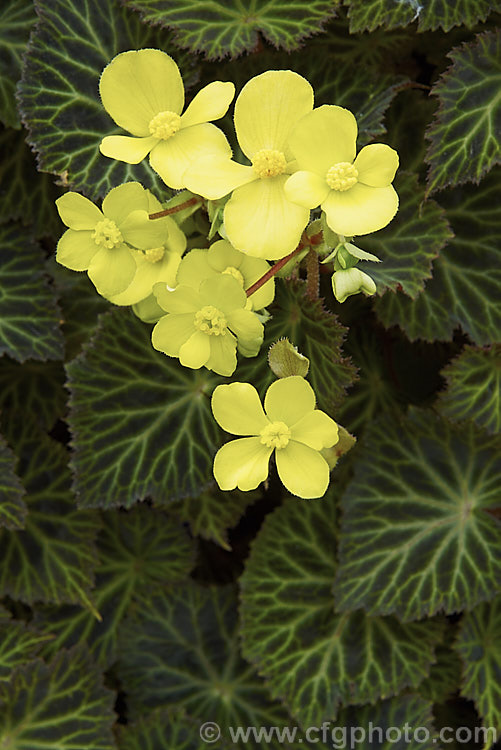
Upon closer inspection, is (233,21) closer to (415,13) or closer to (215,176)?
(415,13)

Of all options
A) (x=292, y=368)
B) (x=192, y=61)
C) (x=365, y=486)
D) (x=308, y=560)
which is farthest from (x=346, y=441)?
(x=192, y=61)

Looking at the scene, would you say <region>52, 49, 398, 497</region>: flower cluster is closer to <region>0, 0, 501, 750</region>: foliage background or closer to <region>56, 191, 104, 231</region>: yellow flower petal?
<region>56, 191, 104, 231</region>: yellow flower petal

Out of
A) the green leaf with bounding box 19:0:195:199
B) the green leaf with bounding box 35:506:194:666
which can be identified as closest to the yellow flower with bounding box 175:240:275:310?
the green leaf with bounding box 19:0:195:199

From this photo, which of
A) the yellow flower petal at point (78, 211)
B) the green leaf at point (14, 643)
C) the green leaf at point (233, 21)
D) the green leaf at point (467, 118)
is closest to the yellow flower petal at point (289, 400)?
the yellow flower petal at point (78, 211)

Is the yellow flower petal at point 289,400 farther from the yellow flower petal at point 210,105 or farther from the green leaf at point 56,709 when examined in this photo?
the green leaf at point 56,709

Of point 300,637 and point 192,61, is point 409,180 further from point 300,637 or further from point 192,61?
point 300,637

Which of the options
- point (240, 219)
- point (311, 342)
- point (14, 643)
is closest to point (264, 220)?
point (240, 219)

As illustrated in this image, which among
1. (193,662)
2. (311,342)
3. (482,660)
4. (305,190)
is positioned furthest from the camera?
(193,662)
